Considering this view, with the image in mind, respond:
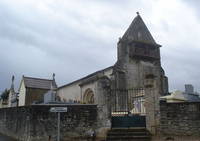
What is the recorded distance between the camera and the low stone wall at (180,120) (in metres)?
11.7

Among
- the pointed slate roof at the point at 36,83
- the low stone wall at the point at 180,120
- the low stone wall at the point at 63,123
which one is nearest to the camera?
the low stone wall at the point at 180,120

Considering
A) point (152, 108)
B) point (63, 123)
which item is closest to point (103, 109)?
point (63, 123)

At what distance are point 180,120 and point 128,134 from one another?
270 cm

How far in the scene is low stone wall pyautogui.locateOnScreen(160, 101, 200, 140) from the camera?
38.3 feet

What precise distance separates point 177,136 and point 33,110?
24.9 ft

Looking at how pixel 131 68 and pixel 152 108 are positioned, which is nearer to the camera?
pixel 152 108

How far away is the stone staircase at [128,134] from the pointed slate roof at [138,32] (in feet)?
54.0

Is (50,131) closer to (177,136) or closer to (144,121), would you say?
(144,121)

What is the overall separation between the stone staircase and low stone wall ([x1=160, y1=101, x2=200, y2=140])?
0.96 meters

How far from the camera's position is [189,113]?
11.9 m

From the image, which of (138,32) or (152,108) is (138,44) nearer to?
(138,32)

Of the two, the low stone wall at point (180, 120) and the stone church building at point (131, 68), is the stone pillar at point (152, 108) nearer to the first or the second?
the low stone wall at point (180, 120)

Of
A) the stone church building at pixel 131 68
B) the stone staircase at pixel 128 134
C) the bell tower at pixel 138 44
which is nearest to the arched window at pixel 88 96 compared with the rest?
the stone church building at pixel 131 68

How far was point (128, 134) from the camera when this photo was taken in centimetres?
1212
